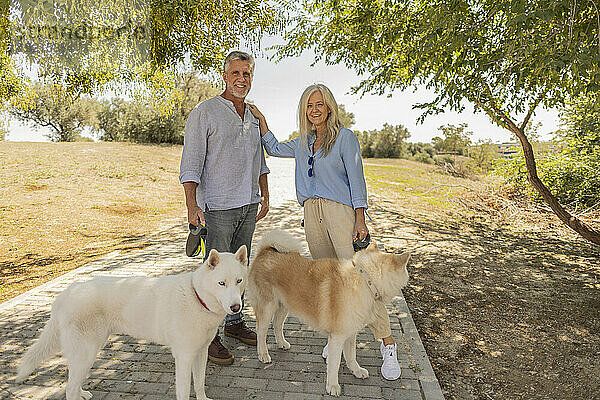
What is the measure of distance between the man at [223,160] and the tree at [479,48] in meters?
2.92

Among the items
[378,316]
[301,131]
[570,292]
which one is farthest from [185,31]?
[570,292]

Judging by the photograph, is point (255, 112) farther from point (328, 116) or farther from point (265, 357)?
point (265, 357)

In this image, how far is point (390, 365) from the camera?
11.8 ft

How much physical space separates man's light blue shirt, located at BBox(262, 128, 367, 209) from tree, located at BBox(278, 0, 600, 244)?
2.44 m

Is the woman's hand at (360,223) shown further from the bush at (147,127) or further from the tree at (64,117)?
the tree at (64,117)

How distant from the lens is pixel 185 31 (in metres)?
8.27

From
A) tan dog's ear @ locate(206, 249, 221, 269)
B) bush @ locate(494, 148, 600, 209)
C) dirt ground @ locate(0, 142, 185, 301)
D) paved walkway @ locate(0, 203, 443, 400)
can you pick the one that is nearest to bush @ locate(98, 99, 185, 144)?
dirt ground @ locate(0, 142, 185, 301)

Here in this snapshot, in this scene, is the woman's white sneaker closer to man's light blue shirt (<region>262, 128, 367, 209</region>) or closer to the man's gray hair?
man's light blue shirt (<region>262, 128, 367, 209</region>)

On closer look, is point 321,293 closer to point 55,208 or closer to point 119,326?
point 119,326

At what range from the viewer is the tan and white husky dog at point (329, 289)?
127 inches

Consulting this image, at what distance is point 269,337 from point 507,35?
6413 millimetres

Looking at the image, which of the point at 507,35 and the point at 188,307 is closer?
the point at 188,307

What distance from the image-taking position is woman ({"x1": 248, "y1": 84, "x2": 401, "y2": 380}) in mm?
3635

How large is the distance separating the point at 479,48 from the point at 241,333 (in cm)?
592
